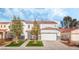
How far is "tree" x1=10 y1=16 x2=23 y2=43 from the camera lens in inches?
108

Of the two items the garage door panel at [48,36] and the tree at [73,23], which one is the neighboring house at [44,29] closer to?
the garage door panel at [48,36]

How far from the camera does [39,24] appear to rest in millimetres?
2775

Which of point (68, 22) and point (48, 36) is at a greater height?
point (68, 22)

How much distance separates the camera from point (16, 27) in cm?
278

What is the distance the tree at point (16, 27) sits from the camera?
275 centimetres

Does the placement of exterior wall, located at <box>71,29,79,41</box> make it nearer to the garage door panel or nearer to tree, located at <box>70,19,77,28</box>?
tree, located at <box>70,19,77,28</box>

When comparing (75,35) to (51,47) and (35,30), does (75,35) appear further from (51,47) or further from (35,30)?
(35,30)

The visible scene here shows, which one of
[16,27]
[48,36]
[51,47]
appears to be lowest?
[51,47]

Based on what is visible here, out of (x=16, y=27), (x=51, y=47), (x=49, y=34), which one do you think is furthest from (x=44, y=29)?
(x=16, y=27)

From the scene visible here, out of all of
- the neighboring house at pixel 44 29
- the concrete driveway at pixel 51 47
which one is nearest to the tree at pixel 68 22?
the neighboring house at pixel 44 29
